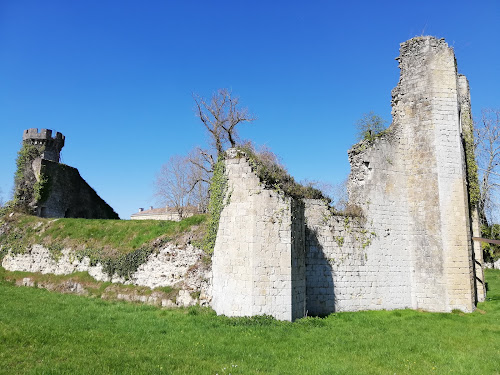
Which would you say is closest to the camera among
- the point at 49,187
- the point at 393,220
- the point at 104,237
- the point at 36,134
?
the point at 393,220

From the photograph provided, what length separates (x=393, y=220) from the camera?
47.7 feet

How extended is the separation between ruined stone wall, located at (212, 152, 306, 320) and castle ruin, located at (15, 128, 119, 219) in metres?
17.7

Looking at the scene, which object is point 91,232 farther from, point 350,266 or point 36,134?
point 36,134

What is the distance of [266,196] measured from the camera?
11.2 meters

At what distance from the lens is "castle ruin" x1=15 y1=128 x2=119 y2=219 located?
2378 centimetres

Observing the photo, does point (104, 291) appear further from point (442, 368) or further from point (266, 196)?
point (442, 368)

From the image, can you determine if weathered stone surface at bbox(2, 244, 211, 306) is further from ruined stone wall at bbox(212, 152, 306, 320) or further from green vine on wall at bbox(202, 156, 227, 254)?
ruined stone wall at bbox(212, 152, 306, 320)

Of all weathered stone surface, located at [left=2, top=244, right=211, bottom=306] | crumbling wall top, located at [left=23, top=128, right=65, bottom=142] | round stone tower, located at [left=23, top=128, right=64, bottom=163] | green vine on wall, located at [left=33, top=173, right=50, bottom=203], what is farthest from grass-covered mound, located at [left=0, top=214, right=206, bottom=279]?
crumbling wall top, located at [left=23, top=128, right=65, bottom=142]

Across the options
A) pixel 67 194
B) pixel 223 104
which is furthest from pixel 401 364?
pixel 223 104

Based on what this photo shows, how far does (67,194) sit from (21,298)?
1451 cm

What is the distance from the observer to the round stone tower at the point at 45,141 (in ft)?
92.8

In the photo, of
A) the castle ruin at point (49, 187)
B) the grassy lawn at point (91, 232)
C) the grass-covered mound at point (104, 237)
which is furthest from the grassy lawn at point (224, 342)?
the castle ruin at point (49, 187)

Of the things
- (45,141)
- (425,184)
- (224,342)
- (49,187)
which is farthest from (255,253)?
(45,141)

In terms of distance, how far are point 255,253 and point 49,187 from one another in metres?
19.6
